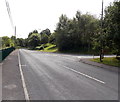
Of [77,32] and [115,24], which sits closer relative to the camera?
[115,24]

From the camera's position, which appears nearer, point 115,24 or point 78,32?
point 115,24

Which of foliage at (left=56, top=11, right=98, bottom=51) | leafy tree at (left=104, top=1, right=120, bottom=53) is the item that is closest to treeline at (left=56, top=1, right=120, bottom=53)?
foliage at (left=56, top=11, right=98, bottom=51)

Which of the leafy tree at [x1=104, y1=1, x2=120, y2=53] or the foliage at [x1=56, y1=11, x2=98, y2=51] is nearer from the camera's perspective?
the leafy tree at [x1=104, y1=1, x2=120, y2=53]

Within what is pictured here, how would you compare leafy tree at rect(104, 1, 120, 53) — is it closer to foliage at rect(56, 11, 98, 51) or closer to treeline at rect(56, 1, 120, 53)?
treeline at rect(56, 1, 120, 53)

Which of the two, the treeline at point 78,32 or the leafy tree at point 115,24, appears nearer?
the leafy tree at point 115,24

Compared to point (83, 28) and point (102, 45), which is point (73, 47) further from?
point (102, 45)

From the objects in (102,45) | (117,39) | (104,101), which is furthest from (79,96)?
(102,45)

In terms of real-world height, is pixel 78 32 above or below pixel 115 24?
above

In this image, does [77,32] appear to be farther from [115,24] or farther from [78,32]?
[115,24]

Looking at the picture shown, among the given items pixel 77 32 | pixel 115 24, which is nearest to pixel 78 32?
pixel 77 32

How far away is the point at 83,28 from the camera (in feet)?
166

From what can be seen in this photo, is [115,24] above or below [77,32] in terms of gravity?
below

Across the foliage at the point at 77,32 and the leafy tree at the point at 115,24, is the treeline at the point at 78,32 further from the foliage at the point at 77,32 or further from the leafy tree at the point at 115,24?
the leafy tree at the point at 115,24

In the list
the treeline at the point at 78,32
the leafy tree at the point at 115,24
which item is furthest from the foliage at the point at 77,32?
the leafy tree at the point at 115,24
